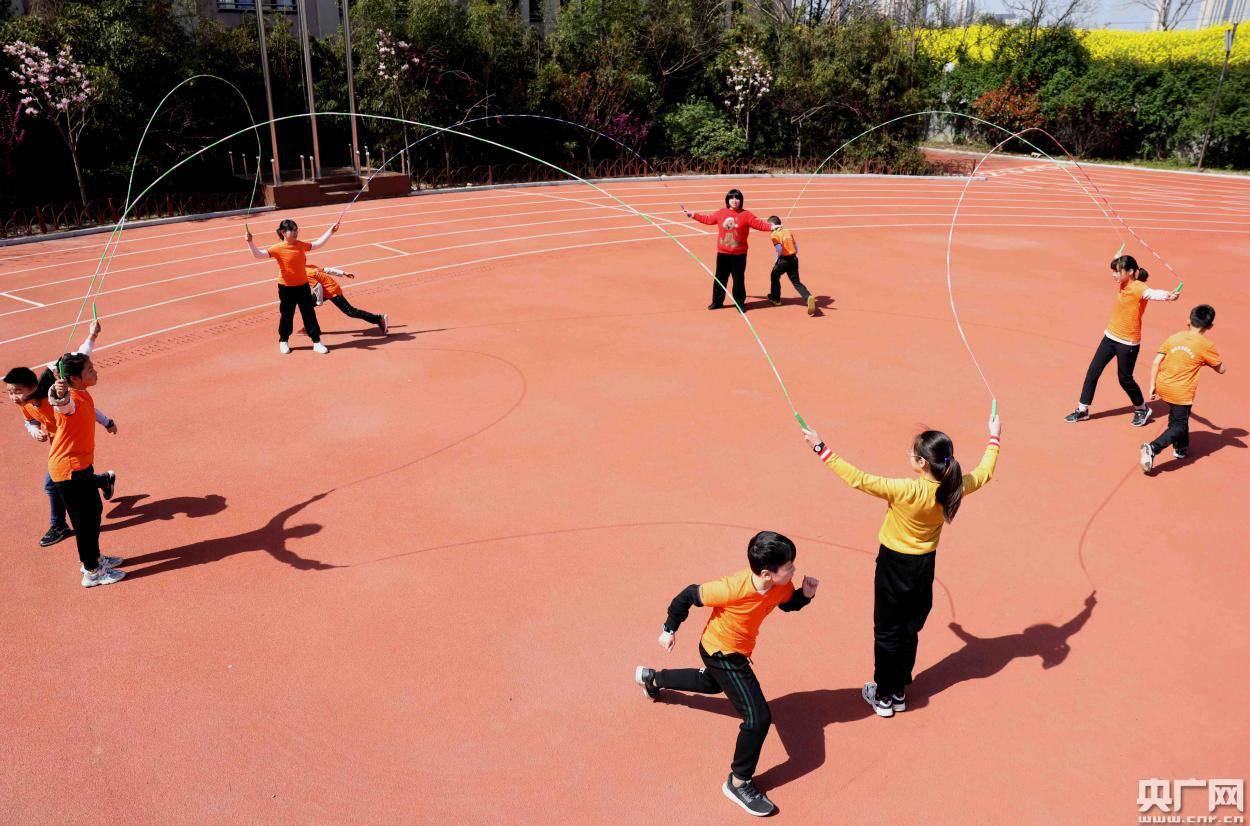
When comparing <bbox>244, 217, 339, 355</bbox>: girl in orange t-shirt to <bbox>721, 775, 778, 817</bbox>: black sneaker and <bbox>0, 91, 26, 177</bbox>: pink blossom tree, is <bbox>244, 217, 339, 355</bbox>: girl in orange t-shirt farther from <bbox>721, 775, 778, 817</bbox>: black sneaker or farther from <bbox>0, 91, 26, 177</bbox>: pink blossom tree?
<bbox>0, 91, 26, 177</bbox>: pink blossom tree

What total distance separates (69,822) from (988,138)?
43.0 meters

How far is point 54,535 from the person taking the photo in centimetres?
697

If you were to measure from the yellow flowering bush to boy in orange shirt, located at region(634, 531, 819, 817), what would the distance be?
131 feet

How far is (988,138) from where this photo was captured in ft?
130

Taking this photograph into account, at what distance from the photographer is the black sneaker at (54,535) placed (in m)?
6.94

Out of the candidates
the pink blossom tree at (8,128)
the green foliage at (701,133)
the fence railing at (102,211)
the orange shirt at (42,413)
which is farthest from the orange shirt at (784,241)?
the pink blossom tree at (8,128)

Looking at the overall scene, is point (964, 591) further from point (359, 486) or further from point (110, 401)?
point (110, 401)

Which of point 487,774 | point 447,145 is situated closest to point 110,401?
point 487,774

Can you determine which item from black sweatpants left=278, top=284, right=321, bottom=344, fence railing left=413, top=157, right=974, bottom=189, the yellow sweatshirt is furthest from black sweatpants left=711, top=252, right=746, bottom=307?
fence railing left=413, top=157, right=974, bottom=189

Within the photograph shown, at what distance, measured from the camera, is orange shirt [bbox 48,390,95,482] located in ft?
20.3

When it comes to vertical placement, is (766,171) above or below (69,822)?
above

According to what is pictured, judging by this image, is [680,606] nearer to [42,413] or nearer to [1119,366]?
[42,413]

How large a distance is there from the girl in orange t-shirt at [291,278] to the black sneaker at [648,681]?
7474 millimetres

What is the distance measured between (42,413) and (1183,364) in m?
9.84
